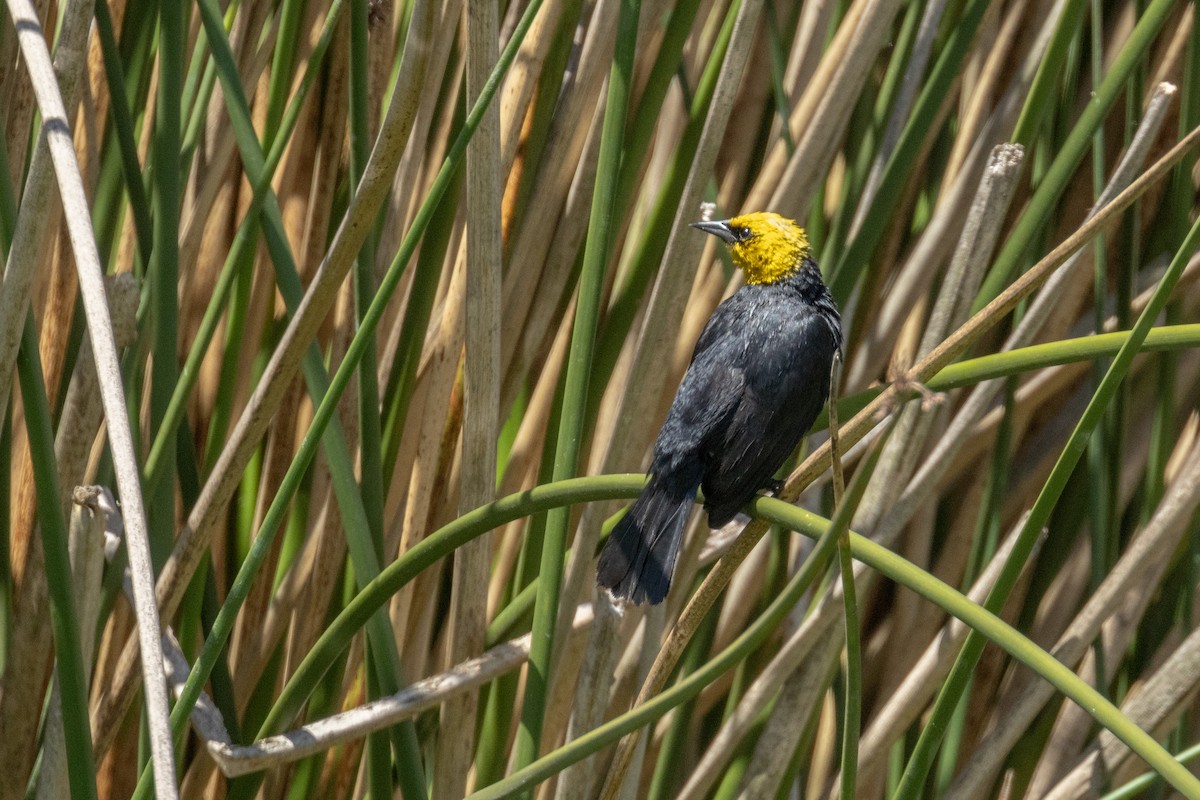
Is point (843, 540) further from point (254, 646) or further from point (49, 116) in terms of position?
point (254, 646)

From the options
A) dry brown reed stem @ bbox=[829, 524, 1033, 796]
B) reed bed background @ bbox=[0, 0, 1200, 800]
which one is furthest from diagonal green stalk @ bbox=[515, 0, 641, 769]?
dry brown reed stem @ bbox=[829, 524, 1033, 796]

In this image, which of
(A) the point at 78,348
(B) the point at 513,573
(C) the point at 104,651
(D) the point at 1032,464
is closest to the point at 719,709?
(B) the point at 513,573

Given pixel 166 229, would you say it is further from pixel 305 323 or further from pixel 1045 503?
pixel 1045 503

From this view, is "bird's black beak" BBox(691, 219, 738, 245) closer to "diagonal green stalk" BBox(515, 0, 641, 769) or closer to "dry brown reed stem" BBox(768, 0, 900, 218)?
"dry brown reed stem" BBox(768, 0, 900, 218)

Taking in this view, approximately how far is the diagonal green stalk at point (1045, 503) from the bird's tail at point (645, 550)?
0.29 m

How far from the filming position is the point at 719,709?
1.43 metres

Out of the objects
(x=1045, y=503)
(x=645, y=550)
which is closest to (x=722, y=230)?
(x=645, y=550)

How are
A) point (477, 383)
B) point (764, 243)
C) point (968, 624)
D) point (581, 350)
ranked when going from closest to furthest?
point (968, 624), point (581, 350), point (477, 383), point (764, 243)

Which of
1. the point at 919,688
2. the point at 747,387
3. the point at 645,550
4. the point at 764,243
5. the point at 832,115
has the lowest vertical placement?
the point at 919,688

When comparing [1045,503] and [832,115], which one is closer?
[1045,503]

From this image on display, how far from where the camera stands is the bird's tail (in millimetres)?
1062

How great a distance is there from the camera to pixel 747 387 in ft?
4.12

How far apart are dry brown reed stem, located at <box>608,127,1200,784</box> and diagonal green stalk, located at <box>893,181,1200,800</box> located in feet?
0.15

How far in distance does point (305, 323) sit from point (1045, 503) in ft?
1.68
